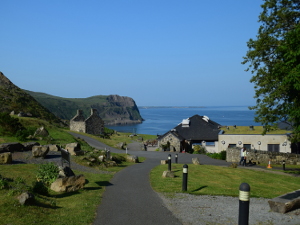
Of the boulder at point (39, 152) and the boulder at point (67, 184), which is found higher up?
the boulder at point (39, 152)

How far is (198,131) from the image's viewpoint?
59.0 meters

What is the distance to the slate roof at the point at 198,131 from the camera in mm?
56994

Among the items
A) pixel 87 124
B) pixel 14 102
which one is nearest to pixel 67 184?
pixel 87 124

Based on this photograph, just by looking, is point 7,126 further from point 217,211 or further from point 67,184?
point 217,211

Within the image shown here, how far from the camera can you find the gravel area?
993cm

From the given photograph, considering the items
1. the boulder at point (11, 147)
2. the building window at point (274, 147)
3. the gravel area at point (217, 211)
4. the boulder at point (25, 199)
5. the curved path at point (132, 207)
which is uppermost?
the building window at point (274, 147)

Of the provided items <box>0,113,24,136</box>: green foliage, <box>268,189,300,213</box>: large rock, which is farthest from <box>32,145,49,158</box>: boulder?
<box>268,189,300,213</box>: large rock

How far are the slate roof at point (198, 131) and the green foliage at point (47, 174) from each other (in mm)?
41043

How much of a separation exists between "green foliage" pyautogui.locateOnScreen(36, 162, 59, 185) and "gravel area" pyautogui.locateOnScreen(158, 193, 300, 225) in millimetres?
5598

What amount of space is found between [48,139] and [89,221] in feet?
87.0

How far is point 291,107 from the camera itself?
76.4 ft

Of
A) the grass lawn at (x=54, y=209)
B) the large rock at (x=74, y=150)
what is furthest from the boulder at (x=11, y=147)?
the grass lawn at (x=54, y=209)

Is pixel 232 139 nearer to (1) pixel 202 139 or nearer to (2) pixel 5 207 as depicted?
(1) pixel 202 139

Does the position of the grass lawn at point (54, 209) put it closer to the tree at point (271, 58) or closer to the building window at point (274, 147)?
the tree at point (271, 58)
